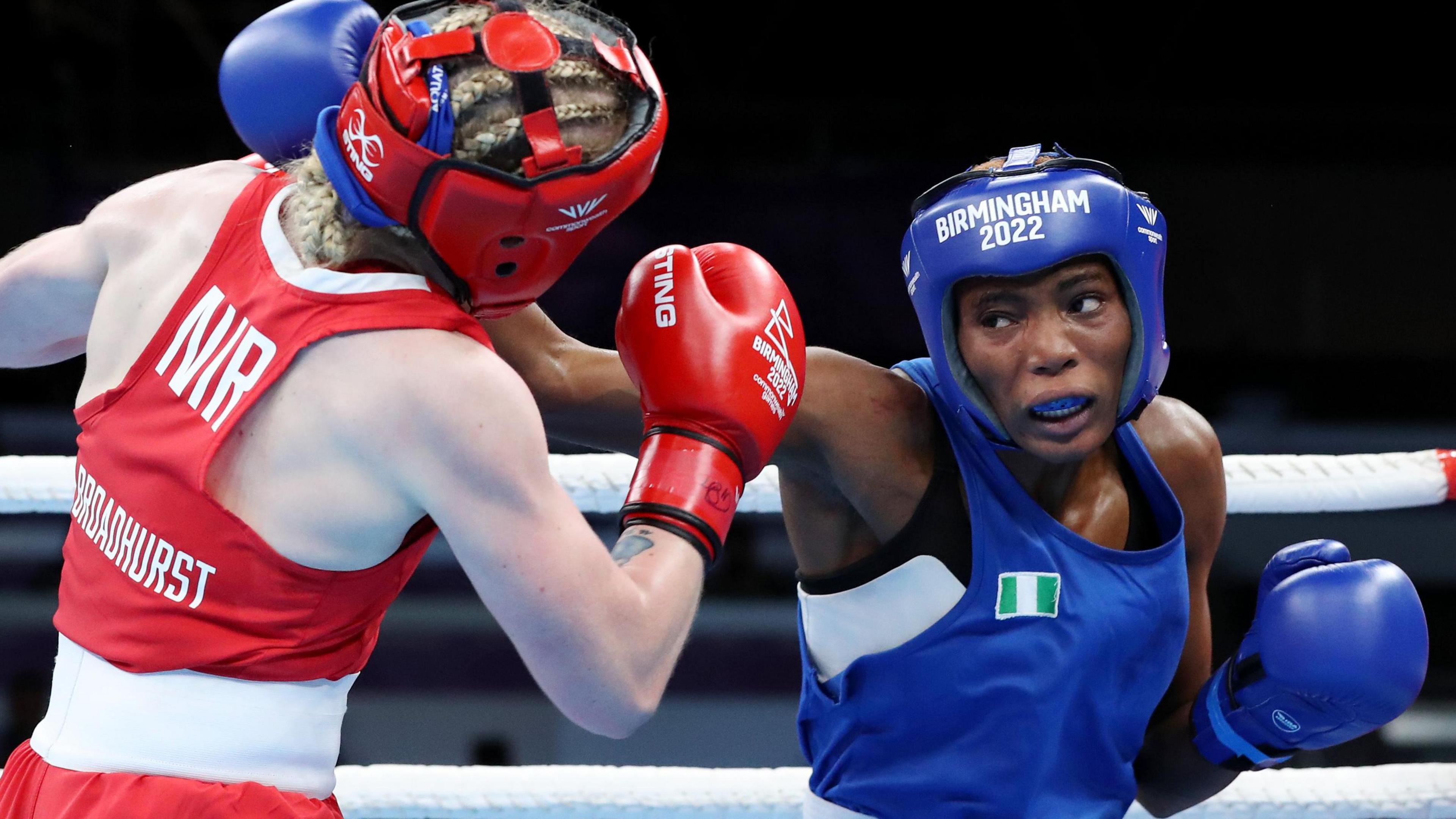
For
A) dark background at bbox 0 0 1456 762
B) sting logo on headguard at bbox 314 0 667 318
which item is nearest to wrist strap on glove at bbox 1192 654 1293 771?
sting logo on headguard at bbox 314 0 667 318

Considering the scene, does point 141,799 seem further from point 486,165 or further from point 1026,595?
point 1026,595

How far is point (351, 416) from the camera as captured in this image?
118 cm

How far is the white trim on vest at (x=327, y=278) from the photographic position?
1.25m

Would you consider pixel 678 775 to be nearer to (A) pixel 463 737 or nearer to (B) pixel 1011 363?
(B) pixel 1011 363

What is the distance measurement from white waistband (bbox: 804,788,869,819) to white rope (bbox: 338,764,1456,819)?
0.30m

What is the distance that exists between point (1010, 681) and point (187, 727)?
0.97m

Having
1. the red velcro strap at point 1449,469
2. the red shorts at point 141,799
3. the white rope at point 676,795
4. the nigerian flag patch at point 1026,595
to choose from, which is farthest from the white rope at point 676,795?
the red shorts at point 141,799

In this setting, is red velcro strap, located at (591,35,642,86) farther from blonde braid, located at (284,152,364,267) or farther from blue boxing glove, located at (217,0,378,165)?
blue boxing glove, located at (217,0,378,165)

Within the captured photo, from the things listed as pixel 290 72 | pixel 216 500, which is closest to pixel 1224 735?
pixel 216 500

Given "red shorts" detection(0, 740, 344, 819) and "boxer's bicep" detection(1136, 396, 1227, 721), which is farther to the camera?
"boxer's bicep" detection(1136, 396, 1227, 721)

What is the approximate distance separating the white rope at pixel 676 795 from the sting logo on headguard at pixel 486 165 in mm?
1125

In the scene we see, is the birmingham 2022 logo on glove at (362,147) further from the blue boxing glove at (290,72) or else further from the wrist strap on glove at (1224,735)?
the wrist strap on glove at (1224,735)

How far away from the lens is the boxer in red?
3.93 feet

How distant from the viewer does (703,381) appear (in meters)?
1.47
